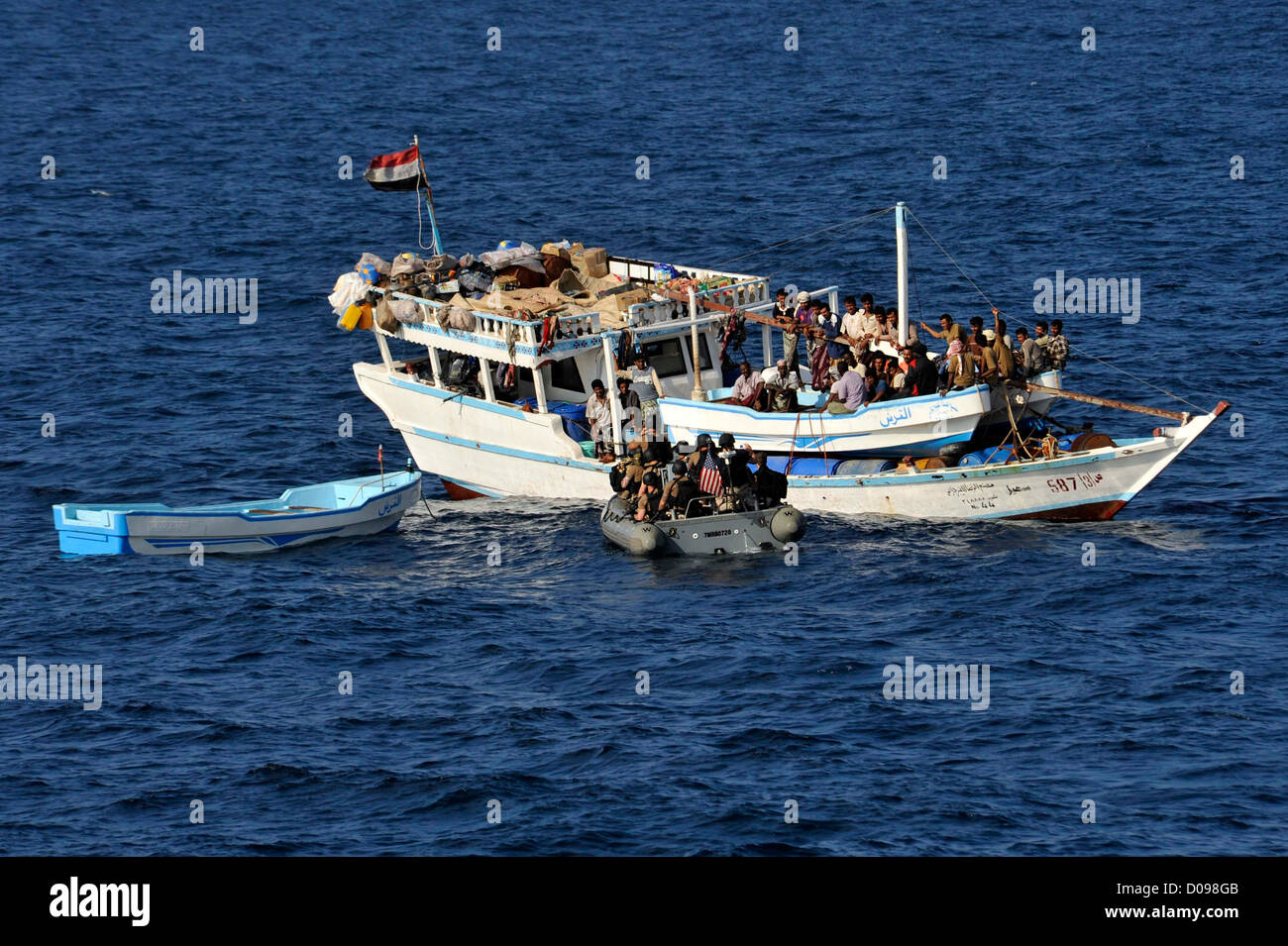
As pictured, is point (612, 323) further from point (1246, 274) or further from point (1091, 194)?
point (1091, 194)

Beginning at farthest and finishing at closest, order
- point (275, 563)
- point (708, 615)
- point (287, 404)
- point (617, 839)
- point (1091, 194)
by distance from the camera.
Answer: point (1091, 194) → point (287, 404) → point (275, 563) → point (708, 615) → point (617, 839)

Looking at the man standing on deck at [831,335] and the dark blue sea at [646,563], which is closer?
the dark blue sea at [646,563]

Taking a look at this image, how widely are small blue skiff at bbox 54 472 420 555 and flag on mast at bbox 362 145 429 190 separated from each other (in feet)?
26.3

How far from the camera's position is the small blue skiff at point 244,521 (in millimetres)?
37156

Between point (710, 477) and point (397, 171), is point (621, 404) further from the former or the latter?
point (397, 171)

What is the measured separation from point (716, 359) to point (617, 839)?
18.4m

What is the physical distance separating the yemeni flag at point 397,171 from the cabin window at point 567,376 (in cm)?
586

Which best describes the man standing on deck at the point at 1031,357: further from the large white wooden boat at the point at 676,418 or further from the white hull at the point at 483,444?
the white hull at the point at 483,444

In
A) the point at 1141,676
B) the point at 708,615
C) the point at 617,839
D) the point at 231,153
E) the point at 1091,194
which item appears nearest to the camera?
the point at 617,839

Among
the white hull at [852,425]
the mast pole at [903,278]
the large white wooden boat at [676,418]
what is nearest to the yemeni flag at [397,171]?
the large white wooden boat at [676,418]

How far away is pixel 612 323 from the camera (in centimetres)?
4044

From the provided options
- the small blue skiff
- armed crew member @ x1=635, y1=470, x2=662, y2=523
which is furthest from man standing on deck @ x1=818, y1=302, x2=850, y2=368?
the small blue skiff

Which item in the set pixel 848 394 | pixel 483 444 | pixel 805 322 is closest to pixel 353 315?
pixel 483 444
